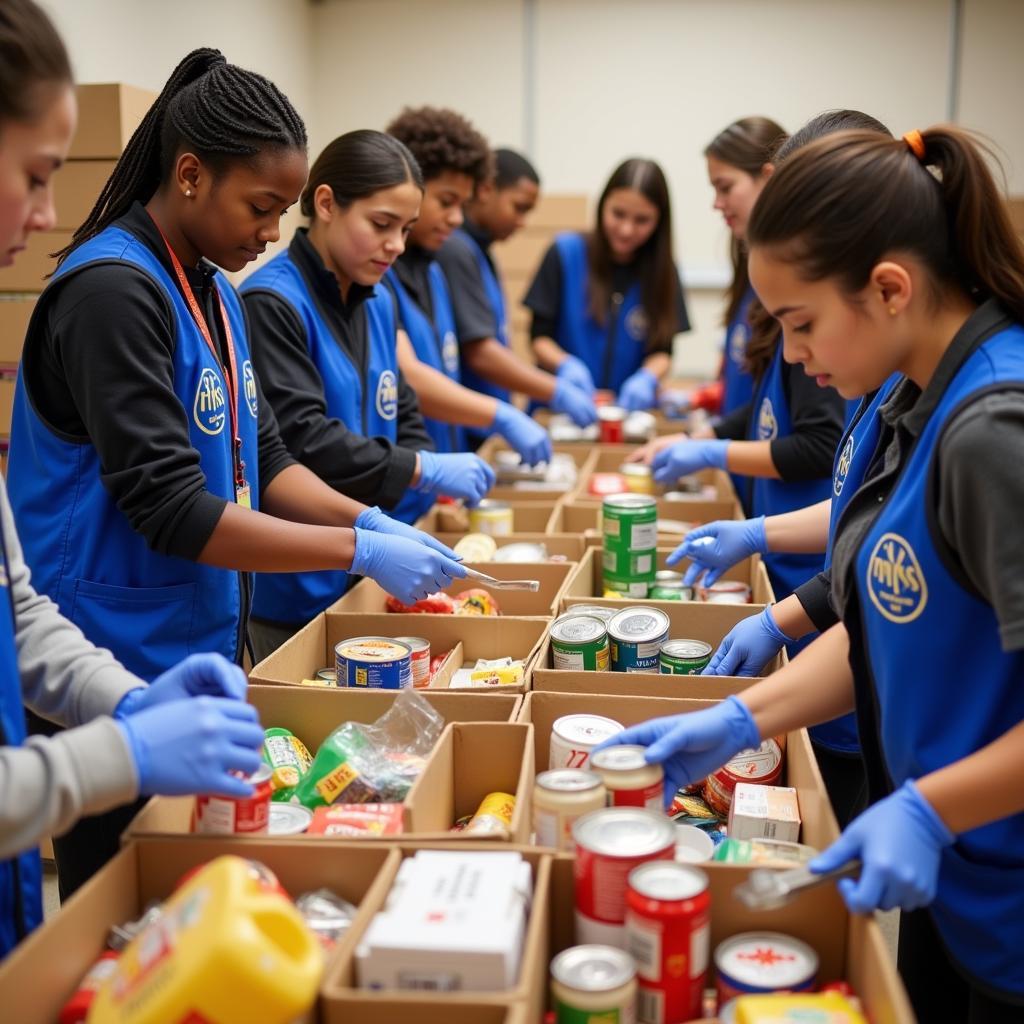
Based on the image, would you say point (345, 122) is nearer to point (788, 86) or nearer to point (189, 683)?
point (788, 86)

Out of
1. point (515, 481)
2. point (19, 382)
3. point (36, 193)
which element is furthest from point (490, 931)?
point (515, 481)

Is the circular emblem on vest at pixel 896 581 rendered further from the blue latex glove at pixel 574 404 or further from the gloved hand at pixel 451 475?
the blue latex glove at pixel 574 404

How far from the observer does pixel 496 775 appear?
1592 mm

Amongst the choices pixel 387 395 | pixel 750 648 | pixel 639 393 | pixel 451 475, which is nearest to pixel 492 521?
pixel 451 475

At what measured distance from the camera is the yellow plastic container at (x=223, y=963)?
2.91 ft

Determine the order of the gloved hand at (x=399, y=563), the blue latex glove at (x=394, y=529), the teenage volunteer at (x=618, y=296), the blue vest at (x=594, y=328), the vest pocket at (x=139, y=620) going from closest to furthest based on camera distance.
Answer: the vest pocket at (x=139, y=620) < the gloved hand at (x=399, y=563) < the blue latex glove at (x=394, y=529) < the teenage volunteer at (x=618, y=296) < the blue vest at (x=594, y=328)

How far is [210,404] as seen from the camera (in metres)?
1.81

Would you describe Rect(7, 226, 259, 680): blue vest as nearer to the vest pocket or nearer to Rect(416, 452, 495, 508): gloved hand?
the vest pocket

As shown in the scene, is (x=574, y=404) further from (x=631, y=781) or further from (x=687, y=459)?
(x=631, y=781)

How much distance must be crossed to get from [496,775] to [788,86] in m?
6.16

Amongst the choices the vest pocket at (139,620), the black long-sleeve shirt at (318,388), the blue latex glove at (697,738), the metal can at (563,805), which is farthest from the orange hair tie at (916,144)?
the black long-sleeve shirt at (318,388)

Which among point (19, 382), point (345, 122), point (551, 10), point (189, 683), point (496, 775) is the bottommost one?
point (496, 775)

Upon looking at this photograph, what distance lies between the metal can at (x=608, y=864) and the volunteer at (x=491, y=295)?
2.89 metres

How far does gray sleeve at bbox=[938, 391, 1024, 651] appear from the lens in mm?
1070
